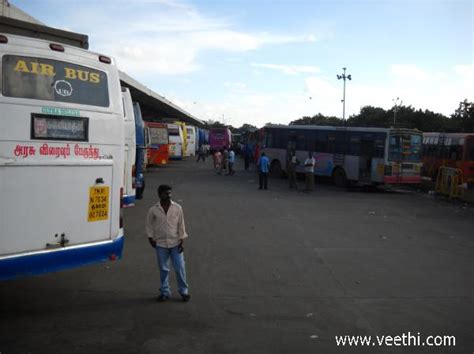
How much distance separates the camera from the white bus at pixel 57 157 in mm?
5652

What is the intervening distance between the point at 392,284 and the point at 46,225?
4.99 meters

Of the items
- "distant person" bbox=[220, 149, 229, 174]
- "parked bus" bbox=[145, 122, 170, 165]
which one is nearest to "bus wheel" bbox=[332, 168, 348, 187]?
"distant person" bbox=[220, 149, 229, 174]

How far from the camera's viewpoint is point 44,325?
5.78 metres

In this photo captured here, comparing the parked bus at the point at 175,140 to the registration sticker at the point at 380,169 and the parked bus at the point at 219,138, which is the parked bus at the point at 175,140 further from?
the registration sticker at the point at 380,169

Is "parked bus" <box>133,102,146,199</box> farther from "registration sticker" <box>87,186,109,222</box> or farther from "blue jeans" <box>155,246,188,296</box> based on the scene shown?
"blue jeans" <box>155,246,188,296</box>

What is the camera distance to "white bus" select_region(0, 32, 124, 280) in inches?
223

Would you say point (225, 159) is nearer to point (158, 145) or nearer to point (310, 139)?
point (158, 145)

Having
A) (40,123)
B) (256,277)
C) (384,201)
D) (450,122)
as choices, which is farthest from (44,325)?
(450,122)

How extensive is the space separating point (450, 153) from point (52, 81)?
2718 centimetres

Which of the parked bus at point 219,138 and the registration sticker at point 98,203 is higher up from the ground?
the parked bus at point 219,138

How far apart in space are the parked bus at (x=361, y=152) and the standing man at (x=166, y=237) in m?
17.5

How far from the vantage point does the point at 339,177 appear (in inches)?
995

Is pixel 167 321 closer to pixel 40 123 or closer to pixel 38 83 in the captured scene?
pixel 40 123

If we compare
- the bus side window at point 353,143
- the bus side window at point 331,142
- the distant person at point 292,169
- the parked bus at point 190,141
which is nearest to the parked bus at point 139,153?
the distant person at point 292,169
